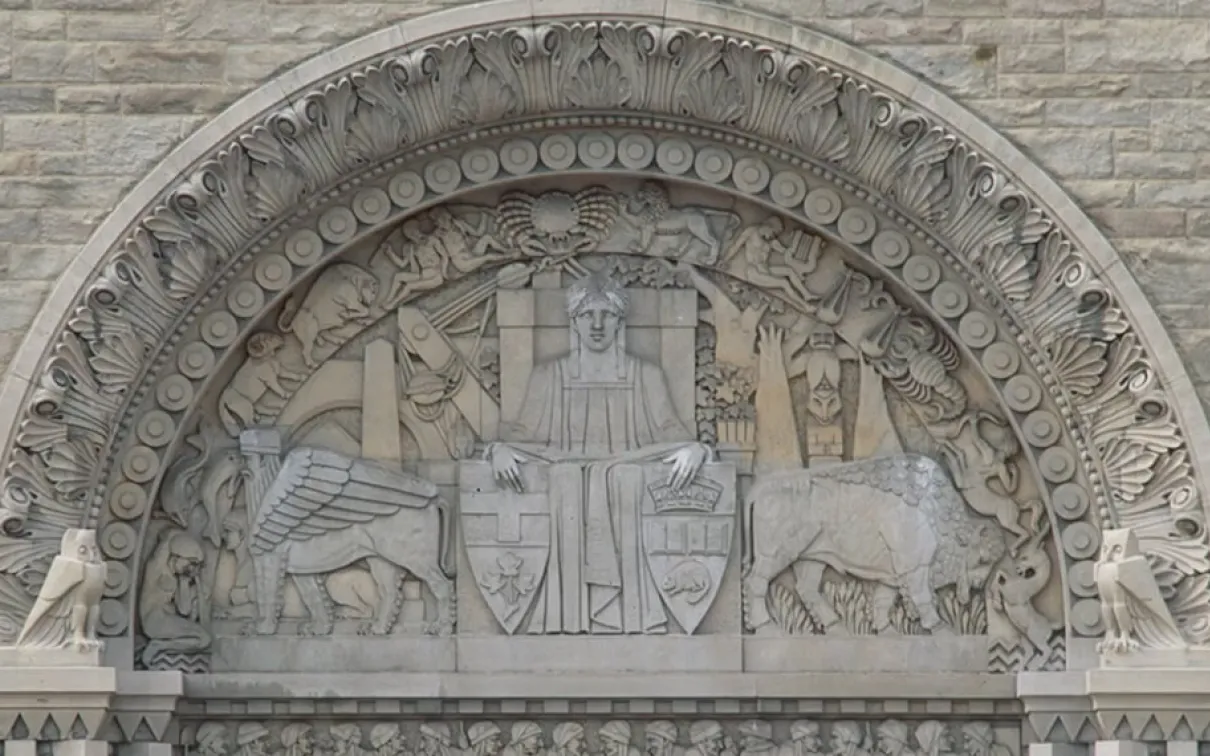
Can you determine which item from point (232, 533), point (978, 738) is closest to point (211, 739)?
point (232, 533)

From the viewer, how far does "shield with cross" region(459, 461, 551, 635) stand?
13180 millimetres

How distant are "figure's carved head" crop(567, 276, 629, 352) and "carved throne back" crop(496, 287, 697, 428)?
0.07m

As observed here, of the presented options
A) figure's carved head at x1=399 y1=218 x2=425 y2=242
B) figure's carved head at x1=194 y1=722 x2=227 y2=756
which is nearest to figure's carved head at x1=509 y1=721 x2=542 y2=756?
figure's carved head at x1=194 y1=722 x2=227 y2=756

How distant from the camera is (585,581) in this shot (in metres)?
13.2

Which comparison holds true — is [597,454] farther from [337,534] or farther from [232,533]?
[232,533]

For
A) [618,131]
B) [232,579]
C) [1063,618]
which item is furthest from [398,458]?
[1063,618]

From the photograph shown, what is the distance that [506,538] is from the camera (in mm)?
13188

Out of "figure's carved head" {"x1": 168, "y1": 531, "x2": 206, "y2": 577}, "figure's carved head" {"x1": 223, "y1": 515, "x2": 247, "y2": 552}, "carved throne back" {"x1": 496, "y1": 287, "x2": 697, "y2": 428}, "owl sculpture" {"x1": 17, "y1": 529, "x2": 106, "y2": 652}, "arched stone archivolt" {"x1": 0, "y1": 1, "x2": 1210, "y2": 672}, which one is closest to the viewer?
"owl sculpture" {"x1": 17, "y1": 529, "x2": 106, "y2": 652}

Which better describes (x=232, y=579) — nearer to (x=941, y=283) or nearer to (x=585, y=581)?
(x=585, y=581)

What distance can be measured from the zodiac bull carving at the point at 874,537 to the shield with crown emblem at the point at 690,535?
0.41ft

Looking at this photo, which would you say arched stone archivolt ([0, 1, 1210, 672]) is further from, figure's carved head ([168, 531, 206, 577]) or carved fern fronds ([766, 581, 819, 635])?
carved fern fronds ([766, 581, 819, 635])

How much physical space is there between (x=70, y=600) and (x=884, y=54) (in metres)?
4.08

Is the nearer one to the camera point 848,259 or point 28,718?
point 28,718

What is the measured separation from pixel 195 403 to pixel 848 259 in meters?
2.89
